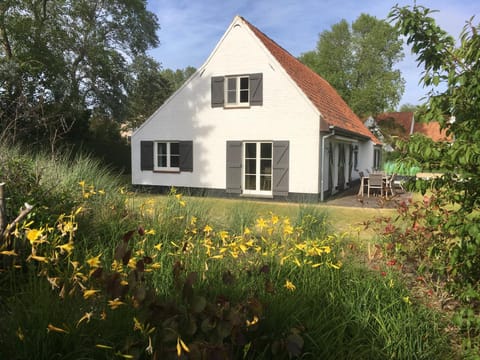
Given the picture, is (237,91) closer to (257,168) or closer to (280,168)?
(257,168)

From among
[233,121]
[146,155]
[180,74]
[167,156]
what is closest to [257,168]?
[233,121]

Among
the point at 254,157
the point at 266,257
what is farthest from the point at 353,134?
the point at 266,257

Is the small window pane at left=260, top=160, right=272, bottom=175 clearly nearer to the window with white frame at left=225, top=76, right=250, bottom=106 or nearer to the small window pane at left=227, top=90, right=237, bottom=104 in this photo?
the window with white frame at left=225, top=76, right=250, bottom=106

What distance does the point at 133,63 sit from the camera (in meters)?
28.2

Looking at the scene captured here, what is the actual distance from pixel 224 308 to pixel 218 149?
12.6 m

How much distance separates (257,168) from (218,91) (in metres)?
3.25

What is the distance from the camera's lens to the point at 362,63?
33.8 metres

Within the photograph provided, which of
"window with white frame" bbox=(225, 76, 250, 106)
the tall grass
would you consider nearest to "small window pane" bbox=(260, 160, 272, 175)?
"window with white frame" bbox=(225, 76, 250, 106)

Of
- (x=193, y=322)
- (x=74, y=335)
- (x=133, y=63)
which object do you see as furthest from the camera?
(x=133, y=63)

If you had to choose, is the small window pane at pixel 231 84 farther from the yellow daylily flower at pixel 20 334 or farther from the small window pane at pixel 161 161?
the yellow daylily flower at pixel 20 334

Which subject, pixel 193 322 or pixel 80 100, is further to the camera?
pixel 80 100

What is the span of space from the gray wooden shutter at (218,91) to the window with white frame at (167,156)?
2402 millimetres

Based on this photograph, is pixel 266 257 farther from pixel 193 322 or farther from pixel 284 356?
pixel 193 322

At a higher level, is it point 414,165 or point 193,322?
point 414,165
